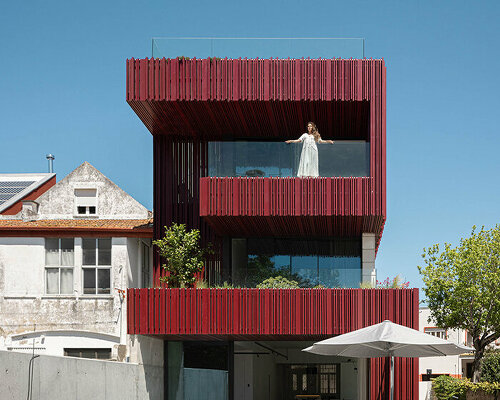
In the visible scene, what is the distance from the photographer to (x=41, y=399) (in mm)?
14867

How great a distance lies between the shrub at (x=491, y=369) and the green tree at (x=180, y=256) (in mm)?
15379

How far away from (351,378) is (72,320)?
18956 mm

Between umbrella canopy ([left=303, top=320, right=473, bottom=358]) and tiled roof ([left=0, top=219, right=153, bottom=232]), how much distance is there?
11721 millimetres

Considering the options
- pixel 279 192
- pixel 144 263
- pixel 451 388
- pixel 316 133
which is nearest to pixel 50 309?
pixel 144 263

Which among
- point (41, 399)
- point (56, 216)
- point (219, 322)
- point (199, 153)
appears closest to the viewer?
point (41, 399)

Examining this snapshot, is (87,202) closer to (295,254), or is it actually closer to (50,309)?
(50,309)

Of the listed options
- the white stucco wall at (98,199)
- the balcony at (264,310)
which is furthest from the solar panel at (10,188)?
the balcony at (264,310)

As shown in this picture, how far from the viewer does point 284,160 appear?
23.4 m

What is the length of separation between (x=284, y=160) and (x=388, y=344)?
9.21 meters

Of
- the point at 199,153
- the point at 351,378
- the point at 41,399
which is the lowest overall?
the point at 351,378

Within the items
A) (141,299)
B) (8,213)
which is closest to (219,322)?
(141,299)

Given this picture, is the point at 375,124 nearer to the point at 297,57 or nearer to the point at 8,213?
the point at 297,57

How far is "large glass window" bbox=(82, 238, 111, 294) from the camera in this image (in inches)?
1036

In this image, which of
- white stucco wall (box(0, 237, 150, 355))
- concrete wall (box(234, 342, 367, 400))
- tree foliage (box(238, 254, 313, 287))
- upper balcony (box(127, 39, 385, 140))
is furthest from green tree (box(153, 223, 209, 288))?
concrete wall (box(234, 342, 367, 400))
